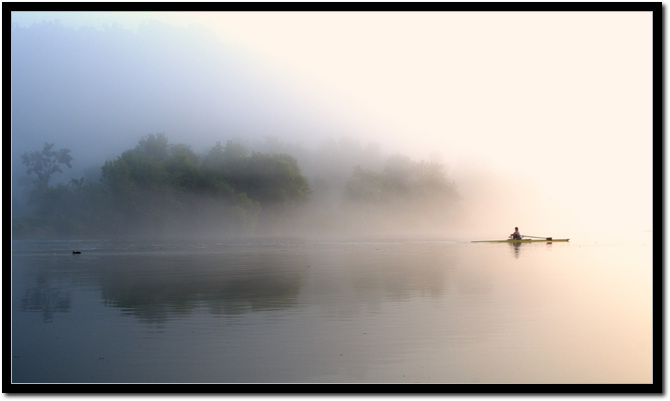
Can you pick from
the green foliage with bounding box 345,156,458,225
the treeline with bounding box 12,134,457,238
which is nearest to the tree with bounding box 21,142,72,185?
the treeline with bounding box 12,134,457,238

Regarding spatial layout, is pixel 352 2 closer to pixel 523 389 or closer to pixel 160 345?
pixel 523 389

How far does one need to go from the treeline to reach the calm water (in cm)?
3564

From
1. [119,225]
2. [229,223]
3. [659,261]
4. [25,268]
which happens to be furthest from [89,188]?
[659,261]

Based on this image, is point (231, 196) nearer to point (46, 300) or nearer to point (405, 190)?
point (405, 190)

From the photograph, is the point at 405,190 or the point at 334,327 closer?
the point at 334,327

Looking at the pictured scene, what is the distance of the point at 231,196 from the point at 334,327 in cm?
4951

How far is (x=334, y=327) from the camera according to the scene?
371 inches

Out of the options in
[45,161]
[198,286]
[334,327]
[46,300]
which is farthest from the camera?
[45,161]

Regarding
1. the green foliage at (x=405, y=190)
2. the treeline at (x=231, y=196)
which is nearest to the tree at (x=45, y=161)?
the treeline at (x=231, y=196)

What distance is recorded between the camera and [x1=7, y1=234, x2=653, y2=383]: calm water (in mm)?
7211

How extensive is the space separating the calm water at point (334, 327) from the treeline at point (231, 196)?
35.6m

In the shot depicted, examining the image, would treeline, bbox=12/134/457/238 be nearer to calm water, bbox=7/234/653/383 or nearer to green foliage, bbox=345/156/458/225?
green foliage, bbox=345/156/458/225

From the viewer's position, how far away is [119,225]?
187 feet

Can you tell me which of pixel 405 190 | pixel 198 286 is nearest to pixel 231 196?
pixel 405 190
